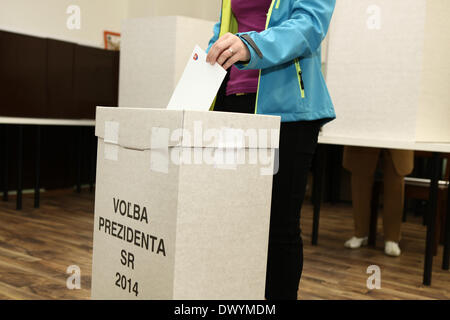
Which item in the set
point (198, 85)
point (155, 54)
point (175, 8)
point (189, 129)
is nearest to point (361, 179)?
point (155, 54)

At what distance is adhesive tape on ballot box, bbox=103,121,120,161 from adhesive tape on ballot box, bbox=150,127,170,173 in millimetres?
121

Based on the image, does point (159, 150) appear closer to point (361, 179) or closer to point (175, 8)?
point (361, 179)

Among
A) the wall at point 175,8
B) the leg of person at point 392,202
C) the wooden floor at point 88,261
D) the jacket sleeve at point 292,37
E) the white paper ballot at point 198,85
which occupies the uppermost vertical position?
the wall at point 175,8

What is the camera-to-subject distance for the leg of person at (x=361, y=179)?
2539mm

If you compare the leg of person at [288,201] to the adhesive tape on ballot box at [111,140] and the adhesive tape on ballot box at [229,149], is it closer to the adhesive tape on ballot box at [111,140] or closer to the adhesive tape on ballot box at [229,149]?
the adhesive tape on ballot box at [229,149]

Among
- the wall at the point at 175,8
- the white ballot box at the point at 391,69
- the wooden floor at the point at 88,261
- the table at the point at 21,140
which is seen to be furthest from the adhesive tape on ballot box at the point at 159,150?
the wall at the point at 175,8

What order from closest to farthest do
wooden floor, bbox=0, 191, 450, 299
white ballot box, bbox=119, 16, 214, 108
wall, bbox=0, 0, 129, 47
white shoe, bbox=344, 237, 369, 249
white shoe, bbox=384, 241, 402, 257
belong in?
wooden floor, bbox=0, 191, 450, 299, white shoe, bbox=384, 241, 402, 257, white shoe, bbox=344, 237, 369, 249, white ballot box, bbox=119, 16, 214, 108, wall, bbox=0, 0, 129, 47

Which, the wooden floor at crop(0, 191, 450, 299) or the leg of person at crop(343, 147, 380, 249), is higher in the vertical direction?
the leg of person at crop(343, 147, 380, 249)

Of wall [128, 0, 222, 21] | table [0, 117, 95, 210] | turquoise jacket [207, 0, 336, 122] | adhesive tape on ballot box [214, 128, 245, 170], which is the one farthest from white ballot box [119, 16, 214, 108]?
adhesive tape on ballot box [214, 128, 245, 170]

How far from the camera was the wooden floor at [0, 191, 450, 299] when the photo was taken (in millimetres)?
1797

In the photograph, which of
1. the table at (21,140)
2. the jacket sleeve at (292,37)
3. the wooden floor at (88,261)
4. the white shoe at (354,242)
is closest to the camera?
the jacket sleeve at (292,37)

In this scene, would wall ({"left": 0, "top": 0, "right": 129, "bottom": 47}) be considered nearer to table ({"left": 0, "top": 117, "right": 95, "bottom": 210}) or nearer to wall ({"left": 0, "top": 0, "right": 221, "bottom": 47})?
wall ({"left": 0, "top": 0, "right": 221, "bottom": 47})

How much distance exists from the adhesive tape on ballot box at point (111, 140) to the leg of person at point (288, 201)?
1.12 feet
